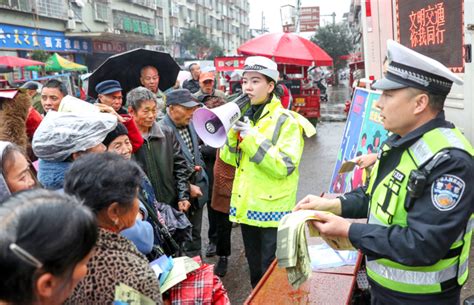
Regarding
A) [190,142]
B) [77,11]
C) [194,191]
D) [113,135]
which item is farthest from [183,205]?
[77,11]

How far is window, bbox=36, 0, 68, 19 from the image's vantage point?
73.8 ft

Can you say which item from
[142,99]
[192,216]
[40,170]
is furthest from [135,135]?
[192,216]

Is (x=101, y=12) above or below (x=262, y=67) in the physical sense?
above

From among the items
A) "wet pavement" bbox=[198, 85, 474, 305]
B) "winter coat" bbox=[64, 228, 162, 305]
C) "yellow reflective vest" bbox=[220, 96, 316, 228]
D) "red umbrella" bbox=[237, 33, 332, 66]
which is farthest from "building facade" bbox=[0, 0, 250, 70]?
"winter coat" bbox=[64, 228, 162, 305]

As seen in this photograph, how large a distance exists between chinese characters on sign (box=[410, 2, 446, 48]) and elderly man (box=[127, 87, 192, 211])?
9.66ft

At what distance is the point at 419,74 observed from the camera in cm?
167

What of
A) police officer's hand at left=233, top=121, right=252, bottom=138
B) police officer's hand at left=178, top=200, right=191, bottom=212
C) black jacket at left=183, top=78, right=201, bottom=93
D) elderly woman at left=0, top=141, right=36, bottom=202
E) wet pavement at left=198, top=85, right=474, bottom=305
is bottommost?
wet pavement at left=198, top=85, right=474, bottom=305

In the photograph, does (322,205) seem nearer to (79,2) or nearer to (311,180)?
(311,180)

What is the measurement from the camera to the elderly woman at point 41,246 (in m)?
1.00

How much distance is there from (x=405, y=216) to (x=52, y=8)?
25.7m

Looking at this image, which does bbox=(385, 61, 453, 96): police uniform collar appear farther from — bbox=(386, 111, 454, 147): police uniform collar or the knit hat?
the knit hat

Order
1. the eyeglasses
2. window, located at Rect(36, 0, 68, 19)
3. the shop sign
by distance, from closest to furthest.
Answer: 1. the eyeglasses
2. window, located at Rect(36, 0, 68, 19)
3. the shop sign

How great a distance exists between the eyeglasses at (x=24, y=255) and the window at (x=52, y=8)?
24.5 metres

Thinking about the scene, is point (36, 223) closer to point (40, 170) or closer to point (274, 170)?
point (40, 170)
